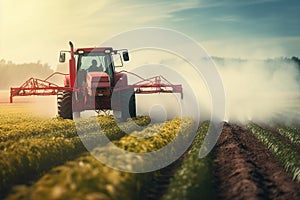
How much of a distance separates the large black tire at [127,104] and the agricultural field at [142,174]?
514cm

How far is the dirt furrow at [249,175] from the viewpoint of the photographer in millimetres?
11906

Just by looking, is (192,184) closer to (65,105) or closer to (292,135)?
(292,135)

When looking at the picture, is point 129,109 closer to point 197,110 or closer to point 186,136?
point 186,136

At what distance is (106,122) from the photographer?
2517 cm

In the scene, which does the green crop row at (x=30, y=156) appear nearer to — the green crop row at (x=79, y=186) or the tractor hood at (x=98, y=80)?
the green crop row at (x=79, y=186)

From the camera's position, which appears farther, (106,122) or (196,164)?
(106,122)

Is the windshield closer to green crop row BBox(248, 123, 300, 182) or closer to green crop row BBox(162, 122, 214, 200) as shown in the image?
green crop row BBox(248, 123, 300, 182)

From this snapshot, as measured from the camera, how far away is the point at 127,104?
27.0m

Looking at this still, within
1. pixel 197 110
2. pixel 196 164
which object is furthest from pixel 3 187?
pixel 197 110

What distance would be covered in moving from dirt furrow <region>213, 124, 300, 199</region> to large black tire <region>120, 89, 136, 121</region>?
25.0 ft

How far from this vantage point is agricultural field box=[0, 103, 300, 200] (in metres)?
8.39

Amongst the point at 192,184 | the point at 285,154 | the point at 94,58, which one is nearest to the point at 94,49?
the point at 94,58

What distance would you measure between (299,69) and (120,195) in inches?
2373

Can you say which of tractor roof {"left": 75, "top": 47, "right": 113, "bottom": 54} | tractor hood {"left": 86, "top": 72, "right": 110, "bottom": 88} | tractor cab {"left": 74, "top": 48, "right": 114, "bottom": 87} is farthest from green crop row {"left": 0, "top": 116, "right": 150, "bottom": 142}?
tractor roof {"left": 75, "top": 47, "right": 113, "bottom": 54}
